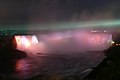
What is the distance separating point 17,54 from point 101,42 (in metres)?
51.9

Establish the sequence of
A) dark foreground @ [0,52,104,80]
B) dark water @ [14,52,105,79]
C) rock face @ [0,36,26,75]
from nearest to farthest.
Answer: dark foreground @ [0,52,104,80] < dark water @ [14,52,105,79] < rock face @ [0,36,26,75]

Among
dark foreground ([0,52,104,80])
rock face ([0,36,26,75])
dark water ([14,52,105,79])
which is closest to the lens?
dark foreground ([0,52,104,80])

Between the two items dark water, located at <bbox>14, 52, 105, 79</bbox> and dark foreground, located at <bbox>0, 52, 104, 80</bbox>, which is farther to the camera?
dark water, located at <bbox>14, 52, 105, 79</bbox>

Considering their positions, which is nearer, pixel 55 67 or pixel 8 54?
pixel 55 67

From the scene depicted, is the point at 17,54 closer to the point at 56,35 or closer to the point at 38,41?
the point at 38,41

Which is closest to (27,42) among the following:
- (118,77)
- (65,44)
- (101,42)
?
(65,44)

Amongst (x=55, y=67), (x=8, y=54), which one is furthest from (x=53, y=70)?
(x=8, y=54)

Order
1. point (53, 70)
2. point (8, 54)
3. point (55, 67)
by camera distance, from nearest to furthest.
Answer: point (53, 70) < point (55, 67) < point (8, 54)

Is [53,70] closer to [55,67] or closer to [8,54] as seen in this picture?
[55,67]

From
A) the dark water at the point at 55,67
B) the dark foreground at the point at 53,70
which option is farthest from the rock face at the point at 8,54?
the dark water at the point at 55,67

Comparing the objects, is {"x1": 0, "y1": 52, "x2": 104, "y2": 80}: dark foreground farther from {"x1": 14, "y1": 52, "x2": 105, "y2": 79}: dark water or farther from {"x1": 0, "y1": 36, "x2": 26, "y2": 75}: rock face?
{"x1": 0, "y1": 36, "x2": 26, "y2": 75}: rock face

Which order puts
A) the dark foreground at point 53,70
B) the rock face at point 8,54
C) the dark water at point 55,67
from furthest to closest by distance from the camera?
the rock face at point 8,54 → the dark water at point 55,67 → the dark foreground at point 53,70

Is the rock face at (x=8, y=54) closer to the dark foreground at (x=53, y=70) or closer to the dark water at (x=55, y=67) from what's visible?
the dark foreground at (x=53, y=70)

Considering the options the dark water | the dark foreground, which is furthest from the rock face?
the dark water
